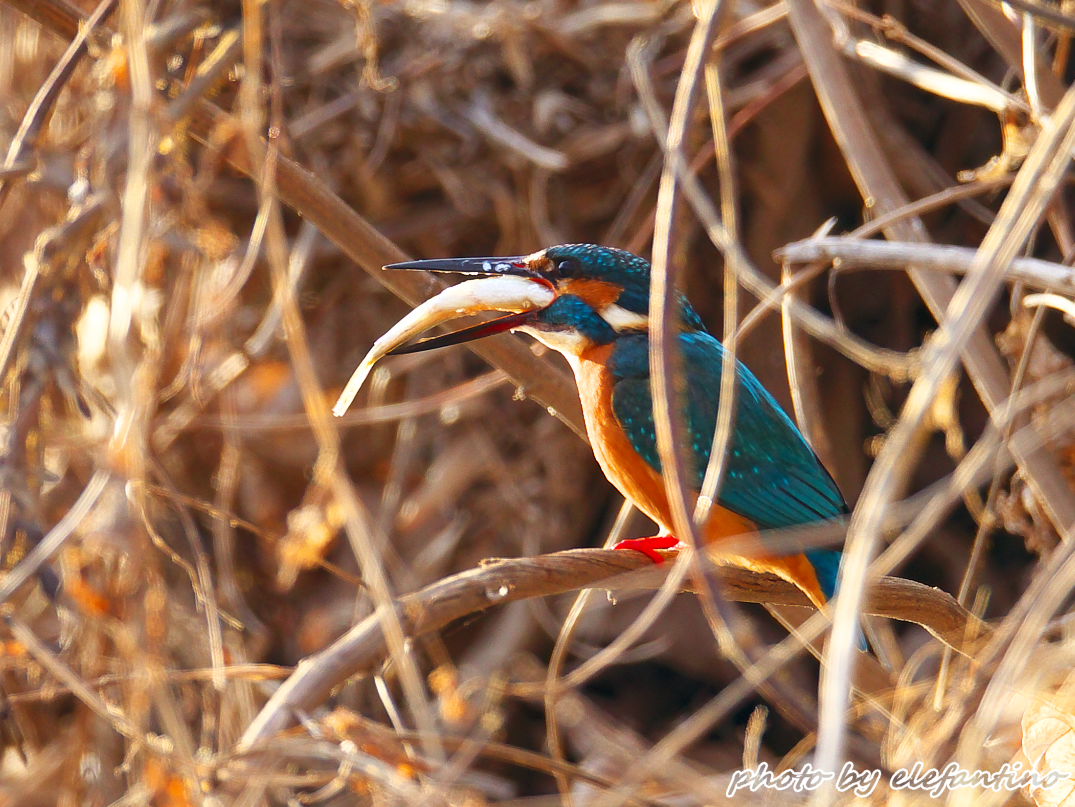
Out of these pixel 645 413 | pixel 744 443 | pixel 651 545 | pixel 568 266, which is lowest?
pixel 651 545

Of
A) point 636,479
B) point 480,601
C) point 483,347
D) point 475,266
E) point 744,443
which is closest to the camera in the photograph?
point 480,601

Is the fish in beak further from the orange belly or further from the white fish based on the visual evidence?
the orange belly

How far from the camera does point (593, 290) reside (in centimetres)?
248

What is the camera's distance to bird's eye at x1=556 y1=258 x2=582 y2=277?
7.95 ft

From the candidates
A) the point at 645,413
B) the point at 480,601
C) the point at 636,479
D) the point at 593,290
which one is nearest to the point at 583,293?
the point at 593,290

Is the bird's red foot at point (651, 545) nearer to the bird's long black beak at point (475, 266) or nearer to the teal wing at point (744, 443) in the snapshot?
the teal wing at point (744, 443)

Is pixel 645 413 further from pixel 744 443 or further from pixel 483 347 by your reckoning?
pixel 483 347

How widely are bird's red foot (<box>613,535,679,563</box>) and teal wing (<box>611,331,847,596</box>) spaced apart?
0.13 metres

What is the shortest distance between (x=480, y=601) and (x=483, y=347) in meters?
0.53

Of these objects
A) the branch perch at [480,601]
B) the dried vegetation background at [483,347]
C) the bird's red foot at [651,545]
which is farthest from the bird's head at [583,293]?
the branch perch at [480,601]

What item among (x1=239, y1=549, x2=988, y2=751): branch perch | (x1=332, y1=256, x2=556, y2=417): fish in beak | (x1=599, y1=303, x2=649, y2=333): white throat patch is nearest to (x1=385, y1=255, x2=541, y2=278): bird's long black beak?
(x1=332, y1=256, x2=556, y2=417): fish in beak

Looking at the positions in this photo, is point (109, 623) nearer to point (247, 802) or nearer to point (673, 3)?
point (247, 802)

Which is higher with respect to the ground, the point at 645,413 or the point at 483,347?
the point at 483,347

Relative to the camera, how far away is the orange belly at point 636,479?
7.67ft
